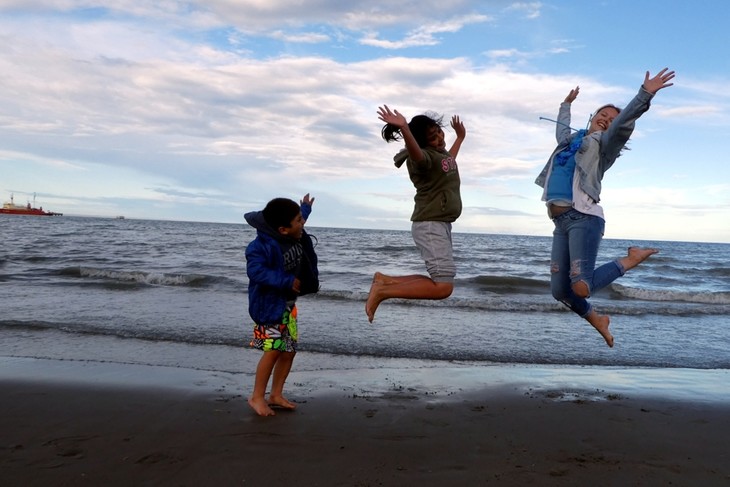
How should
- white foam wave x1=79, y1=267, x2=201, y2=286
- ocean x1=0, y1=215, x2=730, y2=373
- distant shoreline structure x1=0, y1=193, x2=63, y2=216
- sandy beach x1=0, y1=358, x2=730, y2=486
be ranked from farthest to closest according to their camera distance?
distant shoreline structure x1=0, y1=193, x2=63, y2=216
white foam wave x1=79, y1=267, x2=201, y2=286
ocean x1=0, y1=215, x2=730, y2=373
sandy beach x1=0, y1=358, x2=730, y2=486

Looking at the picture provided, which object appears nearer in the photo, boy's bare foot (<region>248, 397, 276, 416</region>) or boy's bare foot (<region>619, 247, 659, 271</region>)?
boy's bare foot (<region>248, 397, 276, 416</region>)

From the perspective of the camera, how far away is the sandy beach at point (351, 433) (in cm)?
357

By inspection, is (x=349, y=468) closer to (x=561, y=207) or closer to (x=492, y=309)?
(x=561, y=207)

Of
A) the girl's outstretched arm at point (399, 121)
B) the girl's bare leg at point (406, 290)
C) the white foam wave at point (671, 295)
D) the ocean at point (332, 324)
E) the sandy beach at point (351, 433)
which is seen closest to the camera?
the sandy beach at point (351, 433)

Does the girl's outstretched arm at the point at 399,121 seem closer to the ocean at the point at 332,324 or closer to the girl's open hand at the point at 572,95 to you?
the girl's open hand at the point at 572,95

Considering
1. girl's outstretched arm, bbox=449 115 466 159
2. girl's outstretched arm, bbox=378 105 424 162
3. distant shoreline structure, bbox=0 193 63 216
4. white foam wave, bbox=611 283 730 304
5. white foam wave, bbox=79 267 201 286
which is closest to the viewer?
girl's outstretched arm, bbox=378 105 424 162

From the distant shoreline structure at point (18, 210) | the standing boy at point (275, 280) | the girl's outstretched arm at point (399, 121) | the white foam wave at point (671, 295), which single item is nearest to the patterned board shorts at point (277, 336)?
the standing boy at point (275, 280)

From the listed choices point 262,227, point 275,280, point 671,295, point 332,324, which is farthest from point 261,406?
point 671,295

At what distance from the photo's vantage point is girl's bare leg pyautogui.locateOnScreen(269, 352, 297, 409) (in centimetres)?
493

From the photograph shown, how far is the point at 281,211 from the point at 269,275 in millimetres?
521

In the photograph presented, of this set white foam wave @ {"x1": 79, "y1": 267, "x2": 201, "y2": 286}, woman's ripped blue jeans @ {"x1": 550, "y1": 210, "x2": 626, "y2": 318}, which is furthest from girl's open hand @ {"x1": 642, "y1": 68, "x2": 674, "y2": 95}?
white foam wave @ {"x1": 79, "y1": 267, "x2": 201, "y2": 286}

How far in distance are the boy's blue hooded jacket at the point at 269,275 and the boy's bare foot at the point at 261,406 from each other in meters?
0.60

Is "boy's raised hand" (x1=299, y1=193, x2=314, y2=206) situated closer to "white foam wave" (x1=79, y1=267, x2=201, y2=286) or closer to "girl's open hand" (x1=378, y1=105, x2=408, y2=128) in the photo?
"girl's open hand" (x1=378, y1=105, x2=408, y2=128)

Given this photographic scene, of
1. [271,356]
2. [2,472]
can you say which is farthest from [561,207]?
[2,472]
